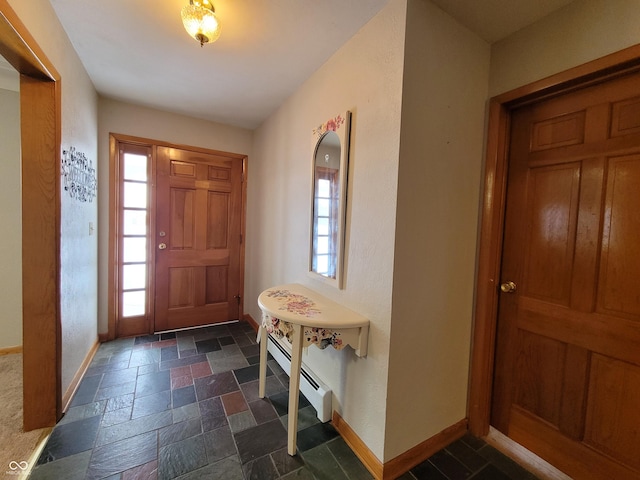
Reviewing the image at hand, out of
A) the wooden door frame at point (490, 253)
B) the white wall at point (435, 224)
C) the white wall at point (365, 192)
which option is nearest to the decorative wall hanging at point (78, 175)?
the white wall at point (365, 192)

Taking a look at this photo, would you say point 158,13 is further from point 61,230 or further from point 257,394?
point 257,394

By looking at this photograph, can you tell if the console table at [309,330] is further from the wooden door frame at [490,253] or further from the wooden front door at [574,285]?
the wooden front door at [574,285]

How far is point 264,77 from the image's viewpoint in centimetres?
202

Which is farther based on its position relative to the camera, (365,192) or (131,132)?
(131,132)

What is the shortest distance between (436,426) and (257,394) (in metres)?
1.18

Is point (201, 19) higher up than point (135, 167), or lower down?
higher up

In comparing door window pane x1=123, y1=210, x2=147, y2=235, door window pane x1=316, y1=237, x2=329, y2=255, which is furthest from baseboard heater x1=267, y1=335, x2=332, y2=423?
door window pane x1=123, y1=210, x2=147, y2=235

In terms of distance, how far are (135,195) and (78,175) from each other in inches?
35.3

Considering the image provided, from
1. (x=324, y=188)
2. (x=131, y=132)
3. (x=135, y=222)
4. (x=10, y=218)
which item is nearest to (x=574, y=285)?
(x=324, y=188)

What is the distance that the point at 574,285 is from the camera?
1270 millimetres

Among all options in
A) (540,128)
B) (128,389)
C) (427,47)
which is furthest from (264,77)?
(128,389)

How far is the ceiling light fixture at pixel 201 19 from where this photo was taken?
4.02 ft

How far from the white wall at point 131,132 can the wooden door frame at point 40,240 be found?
1.20 m

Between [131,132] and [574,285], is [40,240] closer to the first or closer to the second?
[131,132]
